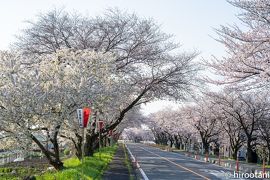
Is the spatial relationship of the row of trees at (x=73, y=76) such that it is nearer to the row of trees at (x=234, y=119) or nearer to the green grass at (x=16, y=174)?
the green grass at (x=16, y=174)

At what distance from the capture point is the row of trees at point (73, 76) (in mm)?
18594

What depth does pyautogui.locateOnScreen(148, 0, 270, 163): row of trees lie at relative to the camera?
519 inches

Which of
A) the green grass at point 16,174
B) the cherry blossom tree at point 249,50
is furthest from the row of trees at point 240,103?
the green grass at point 16,174

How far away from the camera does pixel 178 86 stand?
3144 cm

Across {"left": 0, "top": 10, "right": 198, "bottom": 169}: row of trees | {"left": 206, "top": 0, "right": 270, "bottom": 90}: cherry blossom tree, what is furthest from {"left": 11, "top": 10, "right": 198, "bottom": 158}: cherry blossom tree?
{"left": 206, "top": 0, "right": 270, "bottom": 90}: cherry blossom tree

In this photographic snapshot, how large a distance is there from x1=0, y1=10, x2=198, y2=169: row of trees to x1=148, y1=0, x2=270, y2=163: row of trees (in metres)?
4.76

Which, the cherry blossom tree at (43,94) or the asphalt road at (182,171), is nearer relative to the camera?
the cherry blossom tree at (43,94)

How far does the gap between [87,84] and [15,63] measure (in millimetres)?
4264

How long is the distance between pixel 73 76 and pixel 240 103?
3012 cm

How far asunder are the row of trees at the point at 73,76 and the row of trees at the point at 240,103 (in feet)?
15.6

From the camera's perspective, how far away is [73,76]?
71.0 ft

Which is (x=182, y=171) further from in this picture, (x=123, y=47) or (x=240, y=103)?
(x=240, y=103)

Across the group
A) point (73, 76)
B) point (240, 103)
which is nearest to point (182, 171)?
point (73, 76)

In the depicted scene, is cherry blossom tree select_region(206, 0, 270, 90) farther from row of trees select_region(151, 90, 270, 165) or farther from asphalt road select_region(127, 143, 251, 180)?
row of trees select_region(151, 90, 270, 165)
